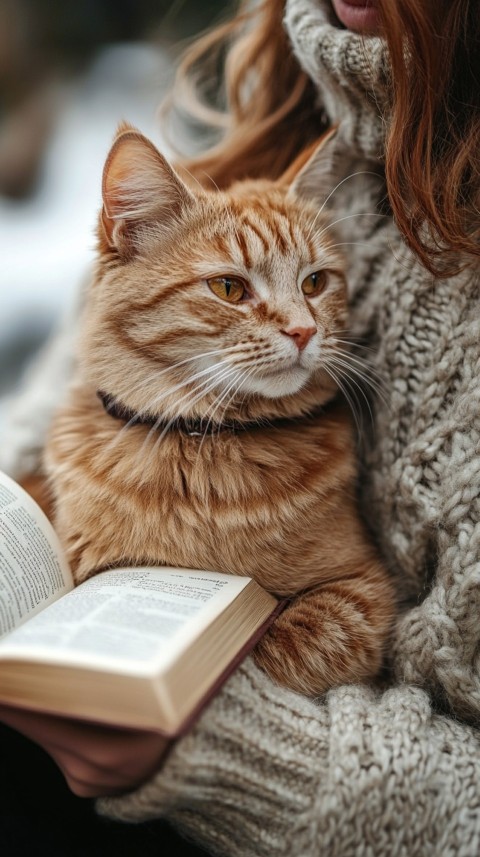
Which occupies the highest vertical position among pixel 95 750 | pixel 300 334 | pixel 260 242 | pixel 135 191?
pixel 135 191

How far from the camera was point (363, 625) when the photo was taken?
1025 mm

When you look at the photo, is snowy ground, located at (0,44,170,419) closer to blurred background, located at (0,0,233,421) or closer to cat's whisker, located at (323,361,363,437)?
blurred background, located at (0,0,233,421)

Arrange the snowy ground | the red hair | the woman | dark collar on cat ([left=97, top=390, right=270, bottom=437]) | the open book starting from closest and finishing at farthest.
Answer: the open book, the woman, the red hair, dark collar on cat ([left=97, top=390, right=270, bottom=437]), the snowy ground

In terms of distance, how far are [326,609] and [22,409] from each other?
841mm

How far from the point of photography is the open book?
0.67m

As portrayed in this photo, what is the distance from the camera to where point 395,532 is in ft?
3.64

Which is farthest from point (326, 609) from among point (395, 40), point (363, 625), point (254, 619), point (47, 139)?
point (47, 139)

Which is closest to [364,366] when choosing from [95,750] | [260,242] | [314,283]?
[314,283]

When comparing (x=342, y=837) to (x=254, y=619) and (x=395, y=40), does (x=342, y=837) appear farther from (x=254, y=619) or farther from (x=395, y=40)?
(x=395, y=40)

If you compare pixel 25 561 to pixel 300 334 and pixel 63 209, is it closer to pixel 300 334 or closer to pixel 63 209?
pixel 300 334

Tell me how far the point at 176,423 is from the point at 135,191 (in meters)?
0.36

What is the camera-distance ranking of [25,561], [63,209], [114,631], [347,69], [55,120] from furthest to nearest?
[55,120], [63,209], [347,69], [25,561], [114,631]

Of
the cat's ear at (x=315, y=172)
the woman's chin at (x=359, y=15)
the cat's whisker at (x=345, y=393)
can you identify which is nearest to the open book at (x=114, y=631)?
the cat's whisker at (x=345, y=393)

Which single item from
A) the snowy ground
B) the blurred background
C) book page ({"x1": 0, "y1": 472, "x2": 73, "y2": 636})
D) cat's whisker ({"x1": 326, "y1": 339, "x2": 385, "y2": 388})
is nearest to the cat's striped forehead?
cat's whisker ({"x1": 326, "y1": 339, "x2": 385, "y2": 388})
